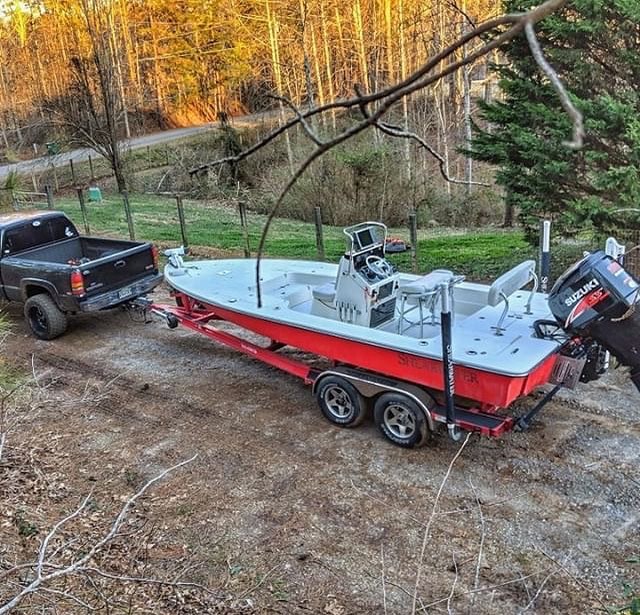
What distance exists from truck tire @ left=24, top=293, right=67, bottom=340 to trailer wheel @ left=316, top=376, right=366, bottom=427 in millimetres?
4178

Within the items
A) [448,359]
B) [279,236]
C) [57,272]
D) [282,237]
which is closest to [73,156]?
[279,236]

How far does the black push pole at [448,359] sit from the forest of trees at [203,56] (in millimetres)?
12343

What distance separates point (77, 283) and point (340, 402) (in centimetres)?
392

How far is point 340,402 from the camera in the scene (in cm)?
561

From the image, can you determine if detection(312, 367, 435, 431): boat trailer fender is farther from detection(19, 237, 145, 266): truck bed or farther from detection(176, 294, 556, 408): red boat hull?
detection(19, 237, 145, 266): truck bed

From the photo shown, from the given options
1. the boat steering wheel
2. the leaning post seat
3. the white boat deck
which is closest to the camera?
the white boat deck

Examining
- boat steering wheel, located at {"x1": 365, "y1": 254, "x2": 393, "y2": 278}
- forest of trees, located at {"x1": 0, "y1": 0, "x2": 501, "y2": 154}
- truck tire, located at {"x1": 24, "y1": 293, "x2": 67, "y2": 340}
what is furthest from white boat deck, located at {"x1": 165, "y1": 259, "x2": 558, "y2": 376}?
forest of trees, located at {"x1": 0, "y1": 0, "x2": 501, "y2": 154}

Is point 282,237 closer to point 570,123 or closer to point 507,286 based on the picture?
point 570,123

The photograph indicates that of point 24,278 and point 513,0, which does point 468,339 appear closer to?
point 513,0

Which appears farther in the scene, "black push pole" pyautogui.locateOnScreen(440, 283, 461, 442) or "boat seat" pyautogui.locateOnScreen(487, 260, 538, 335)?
"boat seat" pyautogui.locateOnScreen(487, 260, 538, 335)

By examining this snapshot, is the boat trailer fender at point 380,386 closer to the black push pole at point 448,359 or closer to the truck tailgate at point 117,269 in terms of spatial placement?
the black push pole at point 448,359

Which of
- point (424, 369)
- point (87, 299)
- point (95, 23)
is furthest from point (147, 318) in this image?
point (95, 23)

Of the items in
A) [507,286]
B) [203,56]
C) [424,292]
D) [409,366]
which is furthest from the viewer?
[203,56]

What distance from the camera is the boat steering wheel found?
5793mm
